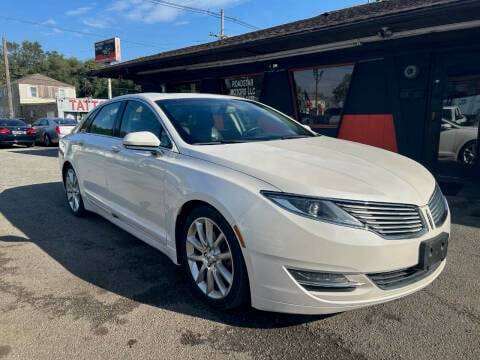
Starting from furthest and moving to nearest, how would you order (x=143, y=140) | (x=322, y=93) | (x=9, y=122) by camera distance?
1. (x=9, y=122)
2. (x=322, y=93)
3. (x=143, y=140)

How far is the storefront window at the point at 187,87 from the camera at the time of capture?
13242mm

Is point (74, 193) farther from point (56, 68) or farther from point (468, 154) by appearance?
point (56, 68)

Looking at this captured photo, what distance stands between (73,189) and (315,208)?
4129mm

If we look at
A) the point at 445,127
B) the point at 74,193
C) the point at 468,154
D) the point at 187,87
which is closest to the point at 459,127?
the point at 445,127

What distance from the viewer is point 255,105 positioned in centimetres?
429

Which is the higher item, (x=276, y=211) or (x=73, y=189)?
(x=276, y=211)

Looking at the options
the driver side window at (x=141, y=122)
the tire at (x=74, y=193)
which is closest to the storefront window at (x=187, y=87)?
the tire at (x=74, y=193)

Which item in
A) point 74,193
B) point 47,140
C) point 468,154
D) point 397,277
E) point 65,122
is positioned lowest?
point 47,140

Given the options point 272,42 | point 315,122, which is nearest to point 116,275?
point 272,42

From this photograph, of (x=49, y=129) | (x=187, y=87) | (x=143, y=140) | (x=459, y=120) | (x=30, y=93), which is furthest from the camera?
(x=30, y=93)

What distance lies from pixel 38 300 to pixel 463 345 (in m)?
3.03

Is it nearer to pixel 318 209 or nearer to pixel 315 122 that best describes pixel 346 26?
pixel 315 122

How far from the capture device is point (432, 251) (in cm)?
246

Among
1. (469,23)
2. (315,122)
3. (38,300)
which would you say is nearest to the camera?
(38,300)
